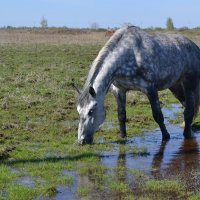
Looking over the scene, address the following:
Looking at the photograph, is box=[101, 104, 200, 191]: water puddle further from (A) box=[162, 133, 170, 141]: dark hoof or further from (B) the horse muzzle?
(B) the horse muzzle

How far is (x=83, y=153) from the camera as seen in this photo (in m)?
10.9

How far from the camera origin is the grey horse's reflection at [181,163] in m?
A: 9.23

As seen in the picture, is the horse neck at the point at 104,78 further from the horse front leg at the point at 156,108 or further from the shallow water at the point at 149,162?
the shallow water at the point at 149,162

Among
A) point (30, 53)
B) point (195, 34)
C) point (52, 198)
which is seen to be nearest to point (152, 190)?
point (52, 198)

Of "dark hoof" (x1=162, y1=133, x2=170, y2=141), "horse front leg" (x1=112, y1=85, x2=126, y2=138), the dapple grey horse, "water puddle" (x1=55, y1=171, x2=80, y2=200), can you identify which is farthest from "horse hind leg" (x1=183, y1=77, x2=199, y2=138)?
"water puddle" (x1=55, y1=171, x2=80, y2=200)

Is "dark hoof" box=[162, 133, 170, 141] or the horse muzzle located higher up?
the horse muzzle

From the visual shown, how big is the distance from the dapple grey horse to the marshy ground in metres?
0.63

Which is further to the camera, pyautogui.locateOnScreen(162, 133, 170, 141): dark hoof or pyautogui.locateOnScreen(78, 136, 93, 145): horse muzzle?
pyautogui.locateOnScreen(162, 133, 170, 141): dark hoof

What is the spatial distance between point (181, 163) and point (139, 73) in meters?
2.55

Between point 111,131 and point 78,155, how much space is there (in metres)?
2.93

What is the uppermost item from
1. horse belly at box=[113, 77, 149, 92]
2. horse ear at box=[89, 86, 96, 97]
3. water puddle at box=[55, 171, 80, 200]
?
horse belly at box=[113, 77, 149, 92]

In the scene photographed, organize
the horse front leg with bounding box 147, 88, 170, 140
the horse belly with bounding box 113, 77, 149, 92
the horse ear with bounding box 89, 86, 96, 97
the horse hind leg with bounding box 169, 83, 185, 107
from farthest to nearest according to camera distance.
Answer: the horse hind leg with bounding box 169, 83, 185, 107, the horse front leg with bounding box 147, 88, 170, 140, the horse belly with bounding box 113, 77, 149, 92, the horse ear with bounding box 89, 86, 96, 97

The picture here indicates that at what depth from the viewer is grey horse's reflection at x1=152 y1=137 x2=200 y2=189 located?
30.3 feet

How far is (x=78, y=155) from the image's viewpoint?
10781mm
